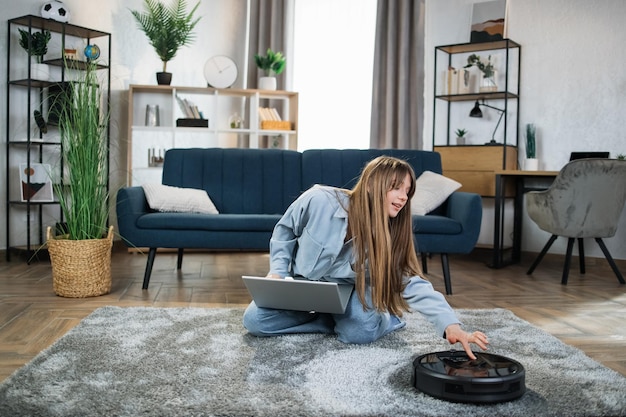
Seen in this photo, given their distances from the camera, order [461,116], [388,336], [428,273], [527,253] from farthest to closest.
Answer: [461,116] → [527,253] → [428,273] → [388,336]

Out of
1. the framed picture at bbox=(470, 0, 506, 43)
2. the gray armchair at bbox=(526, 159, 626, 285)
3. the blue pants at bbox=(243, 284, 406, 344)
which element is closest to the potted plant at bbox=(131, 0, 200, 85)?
the framed picture at bbox=(470, 0, 506, 43)

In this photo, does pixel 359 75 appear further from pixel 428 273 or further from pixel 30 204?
pixel 30 204

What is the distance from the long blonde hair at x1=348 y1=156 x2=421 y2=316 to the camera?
6.72 ft

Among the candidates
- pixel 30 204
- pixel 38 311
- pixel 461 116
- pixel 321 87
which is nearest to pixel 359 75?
pixel 321 87

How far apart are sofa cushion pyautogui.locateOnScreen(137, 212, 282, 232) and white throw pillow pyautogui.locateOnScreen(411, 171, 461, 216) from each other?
2.76 ft

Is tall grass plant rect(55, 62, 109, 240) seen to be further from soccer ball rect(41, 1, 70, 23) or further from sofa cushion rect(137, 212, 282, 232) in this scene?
soccer ball rect(41, 1, 70, 23)

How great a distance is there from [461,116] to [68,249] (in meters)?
3.42

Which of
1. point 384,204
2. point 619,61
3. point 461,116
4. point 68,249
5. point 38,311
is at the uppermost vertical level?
point 619,61

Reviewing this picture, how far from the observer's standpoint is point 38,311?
290cm

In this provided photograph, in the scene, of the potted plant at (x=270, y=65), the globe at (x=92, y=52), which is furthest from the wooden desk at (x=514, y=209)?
the globe at (x=92, y=52)

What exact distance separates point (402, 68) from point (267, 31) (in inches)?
53.8

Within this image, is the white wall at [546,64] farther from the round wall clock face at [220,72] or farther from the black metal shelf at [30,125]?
the round wall clock face at [220,72]

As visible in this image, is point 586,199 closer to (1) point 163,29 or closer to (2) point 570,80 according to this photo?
(2) point 570,80

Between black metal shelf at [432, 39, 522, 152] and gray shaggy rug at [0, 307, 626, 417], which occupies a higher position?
black metal shelf at [432, 39, 522, 152]
